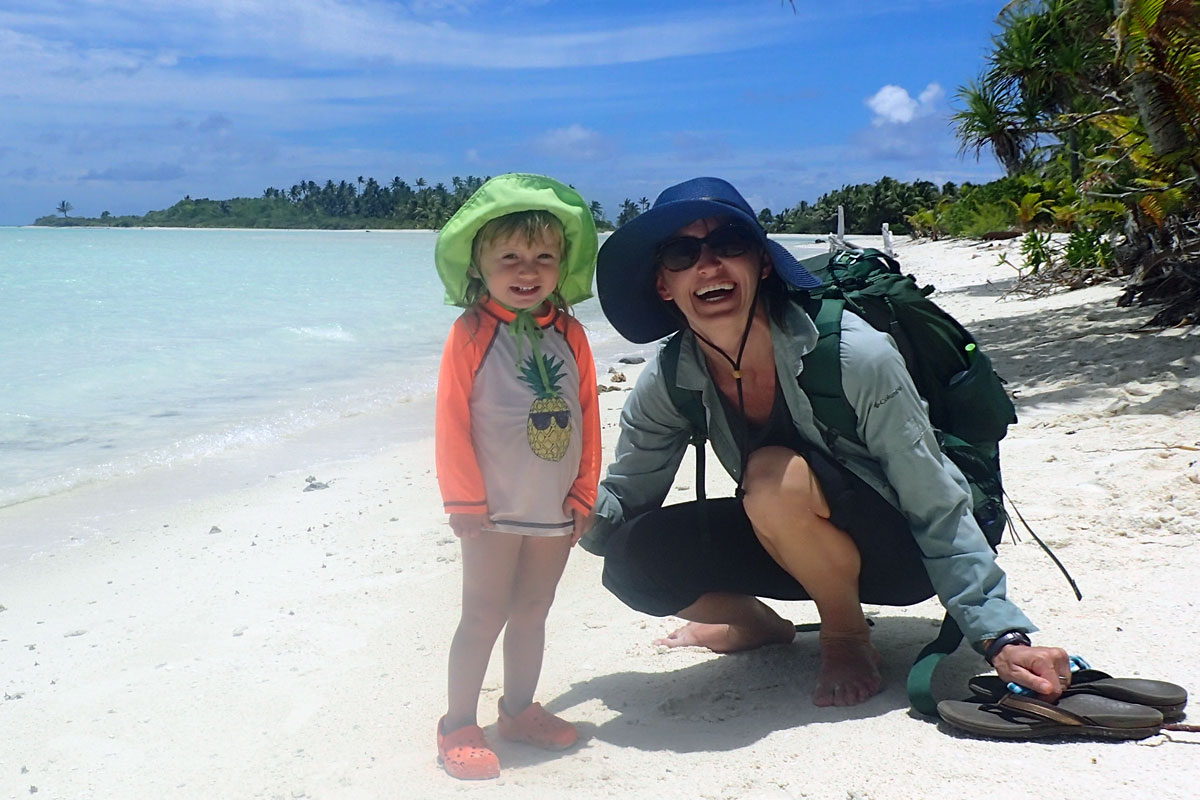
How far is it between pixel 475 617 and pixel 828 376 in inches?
41.2

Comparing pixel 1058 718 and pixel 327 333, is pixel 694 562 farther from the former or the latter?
pixel 327 333

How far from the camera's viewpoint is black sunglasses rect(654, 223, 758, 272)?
2.53 metres

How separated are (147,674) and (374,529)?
1515 mm

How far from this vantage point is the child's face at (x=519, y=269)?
2648 millimetres

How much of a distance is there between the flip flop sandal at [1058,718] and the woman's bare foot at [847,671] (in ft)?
1.10

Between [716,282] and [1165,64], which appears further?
[1165,64]

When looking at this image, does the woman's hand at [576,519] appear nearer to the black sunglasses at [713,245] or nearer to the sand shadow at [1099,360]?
the black sunglasses at [713,245]

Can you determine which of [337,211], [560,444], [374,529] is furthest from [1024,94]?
[337,211]

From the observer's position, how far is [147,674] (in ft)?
11.2

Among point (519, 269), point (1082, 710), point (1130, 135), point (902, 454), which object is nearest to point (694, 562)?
point (902, 454)

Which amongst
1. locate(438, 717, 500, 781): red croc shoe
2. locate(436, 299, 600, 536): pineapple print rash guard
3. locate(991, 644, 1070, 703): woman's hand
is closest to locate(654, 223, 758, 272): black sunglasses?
locate(436, 299, 600, 536): pineapple print rash guard

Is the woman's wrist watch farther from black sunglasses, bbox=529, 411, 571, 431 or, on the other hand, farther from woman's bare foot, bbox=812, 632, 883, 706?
black sunglasses, bbox=529, 411, 571, 431

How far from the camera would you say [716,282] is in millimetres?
2541

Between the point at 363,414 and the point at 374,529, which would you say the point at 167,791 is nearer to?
the point at 374,529
